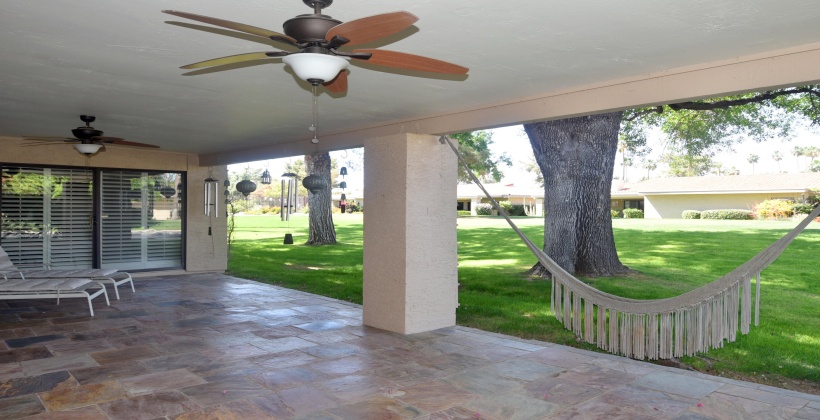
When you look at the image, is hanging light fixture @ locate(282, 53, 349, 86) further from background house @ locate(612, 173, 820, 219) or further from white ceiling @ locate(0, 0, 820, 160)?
background house @ locate(612, 173, 820, 219)

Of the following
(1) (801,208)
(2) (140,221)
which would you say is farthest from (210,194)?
(1) (801,208)

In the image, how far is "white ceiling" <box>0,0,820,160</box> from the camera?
7.84 ft

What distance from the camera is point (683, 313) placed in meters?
3.57

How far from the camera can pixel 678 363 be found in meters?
4.37

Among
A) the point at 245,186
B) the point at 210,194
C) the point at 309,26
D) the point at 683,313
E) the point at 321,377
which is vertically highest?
the point at 309,26

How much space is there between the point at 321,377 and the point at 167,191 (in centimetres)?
630

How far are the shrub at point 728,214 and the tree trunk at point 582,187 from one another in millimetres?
14342

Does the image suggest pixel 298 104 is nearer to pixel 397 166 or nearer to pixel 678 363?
pixel 397 166

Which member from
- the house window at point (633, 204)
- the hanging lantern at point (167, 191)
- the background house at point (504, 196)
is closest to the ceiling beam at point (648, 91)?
the hanging lantern at point (167, 191)

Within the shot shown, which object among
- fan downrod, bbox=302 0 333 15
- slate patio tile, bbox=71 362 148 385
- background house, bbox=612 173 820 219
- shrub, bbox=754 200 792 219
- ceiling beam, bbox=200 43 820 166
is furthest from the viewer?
background house, bbox=612 173 820 219

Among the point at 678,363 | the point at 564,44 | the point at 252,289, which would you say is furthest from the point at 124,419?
the point at 252,289

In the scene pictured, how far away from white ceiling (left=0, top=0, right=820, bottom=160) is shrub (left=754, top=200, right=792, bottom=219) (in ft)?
59.6

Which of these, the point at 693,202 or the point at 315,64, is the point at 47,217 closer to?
the point at 315,64

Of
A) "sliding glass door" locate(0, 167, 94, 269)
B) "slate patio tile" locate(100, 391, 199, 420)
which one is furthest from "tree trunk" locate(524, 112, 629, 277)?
"sliding glass door" locate(0, 167, 94, 269)
